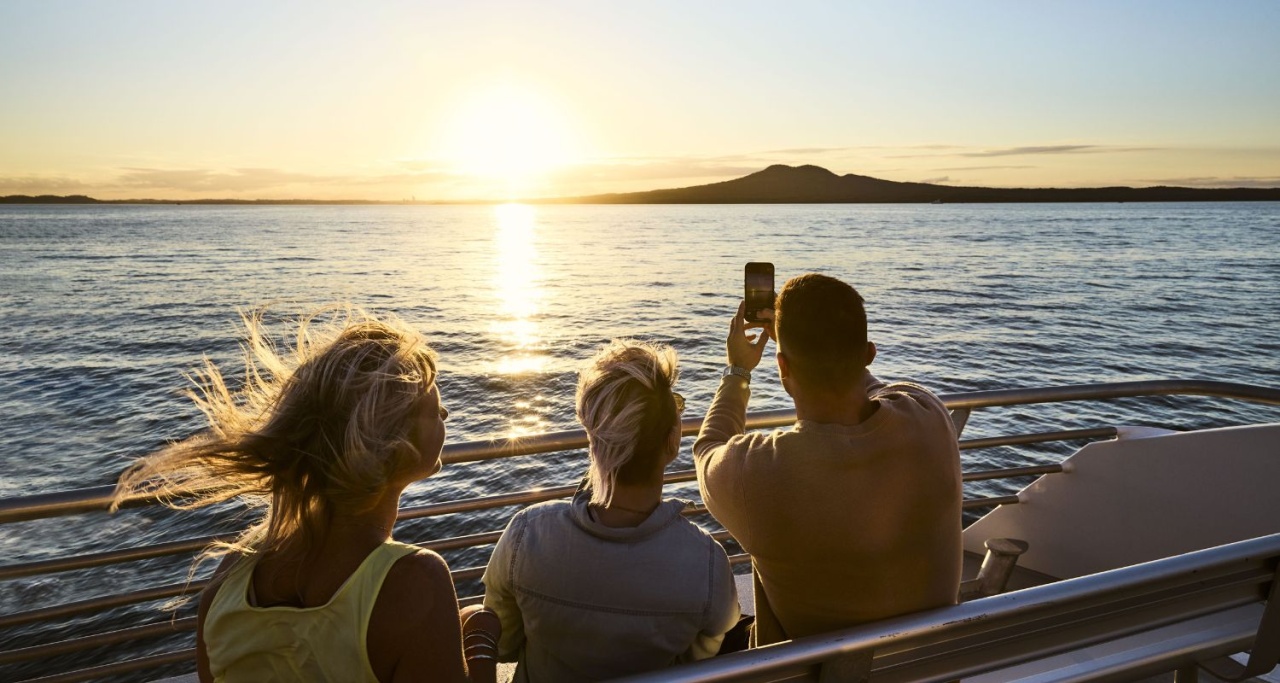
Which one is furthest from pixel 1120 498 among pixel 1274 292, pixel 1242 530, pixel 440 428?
pixel 1274 292

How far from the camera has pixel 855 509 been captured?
1731mm

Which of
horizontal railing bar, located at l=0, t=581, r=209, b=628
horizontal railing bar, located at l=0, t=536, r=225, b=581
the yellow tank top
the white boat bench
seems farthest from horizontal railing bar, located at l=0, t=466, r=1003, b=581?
the white boat bench

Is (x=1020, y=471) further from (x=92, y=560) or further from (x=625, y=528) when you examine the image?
(x=92, y=560)

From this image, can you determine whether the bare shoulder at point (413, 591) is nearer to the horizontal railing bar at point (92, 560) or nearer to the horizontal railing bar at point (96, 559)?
the horizontal railing bar at point (96, 559)

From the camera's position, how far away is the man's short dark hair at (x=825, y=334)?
1.82m

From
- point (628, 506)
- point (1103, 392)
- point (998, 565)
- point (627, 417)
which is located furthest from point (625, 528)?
point (1103, 392)

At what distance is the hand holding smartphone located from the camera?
240 cm

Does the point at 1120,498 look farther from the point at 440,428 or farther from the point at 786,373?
the point at 440,428

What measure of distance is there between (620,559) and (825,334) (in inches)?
26.9

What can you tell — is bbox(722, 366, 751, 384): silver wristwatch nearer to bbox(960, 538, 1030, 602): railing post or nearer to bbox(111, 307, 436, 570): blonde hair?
bbox(111, 307, 436, 570): blonde hair

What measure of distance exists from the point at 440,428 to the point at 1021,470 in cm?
312

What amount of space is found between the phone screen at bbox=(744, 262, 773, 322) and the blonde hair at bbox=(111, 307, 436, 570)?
115 cm

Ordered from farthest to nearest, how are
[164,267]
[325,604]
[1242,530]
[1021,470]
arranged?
[164,267] → [1021,470] → [1242,530] → [325,604]

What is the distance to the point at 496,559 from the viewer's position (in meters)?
1.83
